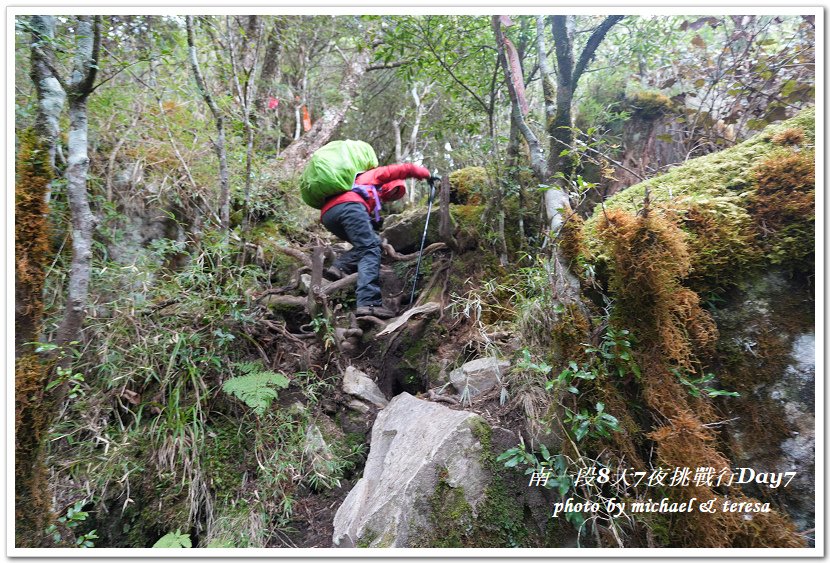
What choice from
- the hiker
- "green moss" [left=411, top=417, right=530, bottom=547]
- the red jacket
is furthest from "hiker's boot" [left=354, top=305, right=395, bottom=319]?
"green moss" [left=411, top=417, right=530, bottom=547]

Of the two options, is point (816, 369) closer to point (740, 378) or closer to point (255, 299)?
point (740, 378)

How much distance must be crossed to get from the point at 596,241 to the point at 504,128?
4137 millimetres

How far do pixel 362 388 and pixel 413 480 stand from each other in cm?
146

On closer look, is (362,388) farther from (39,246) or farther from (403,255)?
(39,246)

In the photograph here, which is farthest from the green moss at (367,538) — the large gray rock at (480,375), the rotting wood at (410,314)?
the rotting wood at (410,314)

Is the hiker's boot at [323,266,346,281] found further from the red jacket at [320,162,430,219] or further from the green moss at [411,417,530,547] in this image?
the green moss at [411,417,530,547]

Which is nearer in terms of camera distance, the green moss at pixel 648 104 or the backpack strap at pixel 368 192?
the backpack strap at pixel 368 192

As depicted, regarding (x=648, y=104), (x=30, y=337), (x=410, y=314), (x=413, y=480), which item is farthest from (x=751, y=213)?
(x=30, y=337)

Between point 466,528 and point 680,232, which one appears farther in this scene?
point 466,528

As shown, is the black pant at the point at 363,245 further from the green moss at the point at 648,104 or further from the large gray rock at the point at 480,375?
the green moss at the point at 648,104

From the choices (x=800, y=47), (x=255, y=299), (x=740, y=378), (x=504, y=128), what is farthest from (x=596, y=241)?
(x=504, y=128)

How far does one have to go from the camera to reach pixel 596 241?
8.36 ft

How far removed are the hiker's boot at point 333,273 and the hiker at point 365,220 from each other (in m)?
0.55

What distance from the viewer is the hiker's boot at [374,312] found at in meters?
4.33
